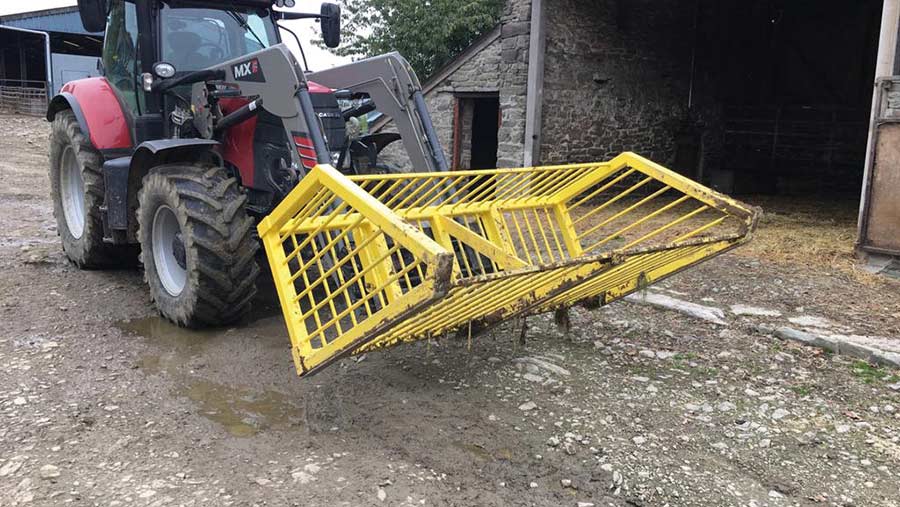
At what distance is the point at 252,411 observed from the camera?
12.3 ft

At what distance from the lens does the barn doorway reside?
13.2m

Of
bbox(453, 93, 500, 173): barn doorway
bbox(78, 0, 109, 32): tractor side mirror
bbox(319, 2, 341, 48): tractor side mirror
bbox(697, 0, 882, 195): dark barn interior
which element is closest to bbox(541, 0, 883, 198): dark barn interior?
bbox(697, 0, 882, 195): dark barn interior

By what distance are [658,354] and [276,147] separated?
2679 mm

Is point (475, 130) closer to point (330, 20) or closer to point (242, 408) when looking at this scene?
point (330, 20)

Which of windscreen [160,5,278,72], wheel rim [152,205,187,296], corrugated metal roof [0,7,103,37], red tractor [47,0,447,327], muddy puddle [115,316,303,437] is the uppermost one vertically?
corrugated metal roof [0,7,103,37]

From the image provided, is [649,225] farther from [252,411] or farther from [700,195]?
[252,411]

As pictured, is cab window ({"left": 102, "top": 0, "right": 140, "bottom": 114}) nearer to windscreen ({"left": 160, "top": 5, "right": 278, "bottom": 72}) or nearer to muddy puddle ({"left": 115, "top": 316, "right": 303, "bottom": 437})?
windscreen ({"left": 160, "top": 5, "right": 278, "bottom": 72})

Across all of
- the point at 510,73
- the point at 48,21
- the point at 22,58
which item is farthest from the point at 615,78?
the point at 22,58

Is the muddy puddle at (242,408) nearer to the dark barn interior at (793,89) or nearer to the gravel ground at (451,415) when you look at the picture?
the gravel ground at (451,415)

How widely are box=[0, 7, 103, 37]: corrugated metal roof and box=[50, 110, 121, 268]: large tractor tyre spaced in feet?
71.6

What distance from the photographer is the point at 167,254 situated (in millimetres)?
5027

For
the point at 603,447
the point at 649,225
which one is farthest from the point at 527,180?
the point at 649,225

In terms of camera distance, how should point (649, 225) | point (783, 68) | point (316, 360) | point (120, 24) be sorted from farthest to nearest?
point (783, 68)
point (649, 225)
point (120, 24)
point (316, 360)

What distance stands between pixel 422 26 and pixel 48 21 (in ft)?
42.1
